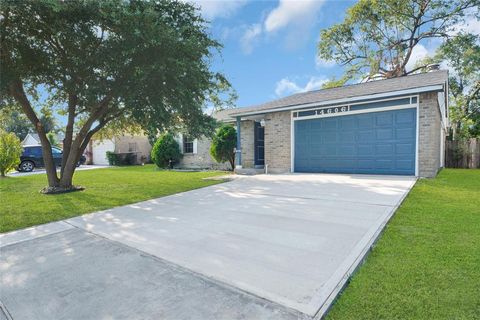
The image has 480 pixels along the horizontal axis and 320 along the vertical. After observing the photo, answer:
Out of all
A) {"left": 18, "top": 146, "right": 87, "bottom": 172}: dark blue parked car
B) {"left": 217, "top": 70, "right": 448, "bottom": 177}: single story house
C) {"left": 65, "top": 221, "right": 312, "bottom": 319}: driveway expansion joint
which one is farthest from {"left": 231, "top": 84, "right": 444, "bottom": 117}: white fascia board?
{"left": 18, "top": 146, "right": 87, "bottom": 172}: dark blue parked car

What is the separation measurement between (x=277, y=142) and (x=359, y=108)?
11.9 ft

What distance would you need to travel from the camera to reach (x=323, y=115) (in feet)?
36.0

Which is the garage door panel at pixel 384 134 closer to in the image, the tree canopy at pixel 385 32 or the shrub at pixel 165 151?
the shrub at pixel 165 151

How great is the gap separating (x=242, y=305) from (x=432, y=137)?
9.26 m

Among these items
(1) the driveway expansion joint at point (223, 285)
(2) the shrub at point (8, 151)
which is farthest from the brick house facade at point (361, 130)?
Answer: (2) the shrub at point (8, 151)

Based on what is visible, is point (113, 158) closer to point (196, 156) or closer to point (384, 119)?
point (196, 156)

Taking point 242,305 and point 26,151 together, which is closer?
point 242,305

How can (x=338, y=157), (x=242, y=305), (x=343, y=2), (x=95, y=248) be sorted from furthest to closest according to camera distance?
1. (x=343, y=2)
2. (x=338, y=157)
3. (x=95, y=248)
4. (x=242, y=305)

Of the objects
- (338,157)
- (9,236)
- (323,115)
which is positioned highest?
(323,115)

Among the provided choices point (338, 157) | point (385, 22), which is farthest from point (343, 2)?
point (338, 157)

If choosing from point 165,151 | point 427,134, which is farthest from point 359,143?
point 165,151

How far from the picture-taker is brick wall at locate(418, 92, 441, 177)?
8.77 meters

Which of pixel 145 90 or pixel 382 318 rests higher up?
pixel 145 90

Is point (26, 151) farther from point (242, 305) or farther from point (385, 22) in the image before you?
point (385, 22)
